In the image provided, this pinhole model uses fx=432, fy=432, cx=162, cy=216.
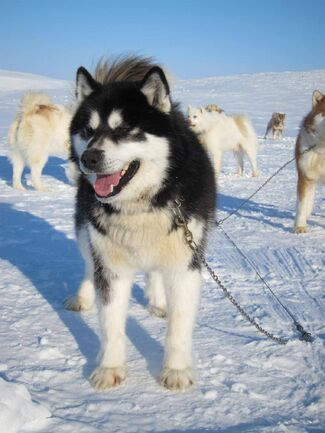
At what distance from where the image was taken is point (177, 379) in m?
2.28

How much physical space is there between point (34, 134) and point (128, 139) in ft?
22.6

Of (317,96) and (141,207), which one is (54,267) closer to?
(141,207)

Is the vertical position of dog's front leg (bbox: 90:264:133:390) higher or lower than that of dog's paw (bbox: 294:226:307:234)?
higher

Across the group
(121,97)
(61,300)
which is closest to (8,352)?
(61,300)

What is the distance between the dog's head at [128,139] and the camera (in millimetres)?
2189

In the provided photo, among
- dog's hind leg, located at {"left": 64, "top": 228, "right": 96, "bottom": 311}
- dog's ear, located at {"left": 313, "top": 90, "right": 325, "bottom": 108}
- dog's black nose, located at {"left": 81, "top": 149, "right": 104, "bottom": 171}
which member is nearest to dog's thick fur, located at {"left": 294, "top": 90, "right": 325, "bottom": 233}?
dog's ear, located at {"left": 313, "top": 90, "right": 325, "bottom": 108}

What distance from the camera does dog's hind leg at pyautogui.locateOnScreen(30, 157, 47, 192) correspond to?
813 centimetres

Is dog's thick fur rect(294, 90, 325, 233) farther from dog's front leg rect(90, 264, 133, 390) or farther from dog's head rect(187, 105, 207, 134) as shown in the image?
dog's head rect(187, 105, 207, 134)

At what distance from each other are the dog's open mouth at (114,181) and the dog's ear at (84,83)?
62 cm

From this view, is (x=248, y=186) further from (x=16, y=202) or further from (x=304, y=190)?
(x=16, y=202)

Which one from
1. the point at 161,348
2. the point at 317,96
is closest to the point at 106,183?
the point at 161,348

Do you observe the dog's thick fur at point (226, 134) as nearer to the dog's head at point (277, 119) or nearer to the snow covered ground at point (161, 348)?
the snow covered ground at point (161, 348)

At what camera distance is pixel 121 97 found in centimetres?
236

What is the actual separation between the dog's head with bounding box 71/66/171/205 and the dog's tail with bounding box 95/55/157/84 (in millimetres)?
571
